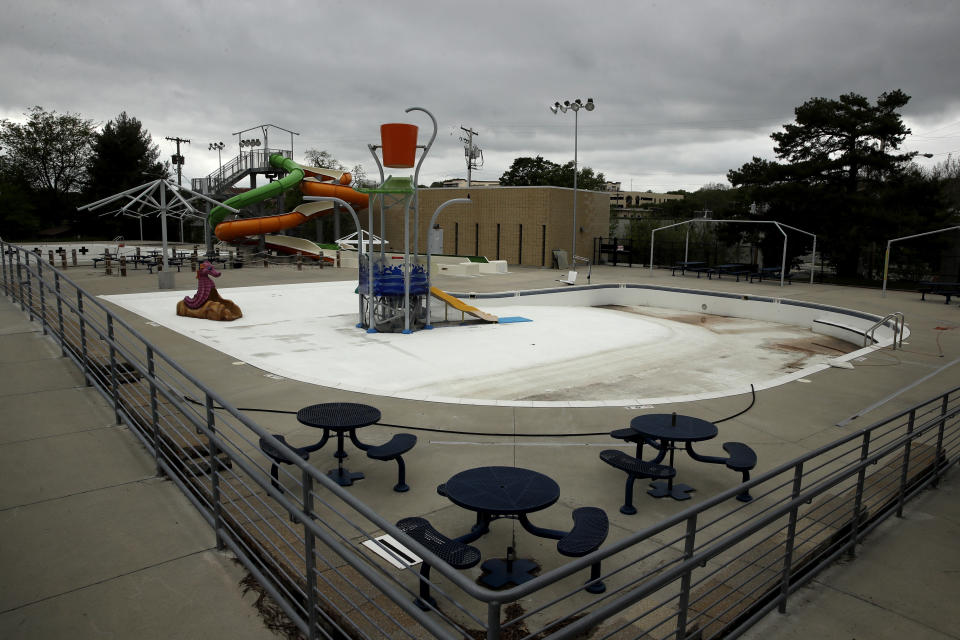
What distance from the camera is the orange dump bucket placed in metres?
15.1

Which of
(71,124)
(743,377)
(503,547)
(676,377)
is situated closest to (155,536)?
(503,547)

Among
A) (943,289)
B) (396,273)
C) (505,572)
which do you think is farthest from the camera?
(943,289)

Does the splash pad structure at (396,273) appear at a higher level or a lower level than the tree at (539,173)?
lower

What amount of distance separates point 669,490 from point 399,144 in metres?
11.5

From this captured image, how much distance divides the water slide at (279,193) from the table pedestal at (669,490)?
32.5 m

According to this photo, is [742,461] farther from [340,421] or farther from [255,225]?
[255,225]

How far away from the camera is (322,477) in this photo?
129 inches

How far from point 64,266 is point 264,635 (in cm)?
3411

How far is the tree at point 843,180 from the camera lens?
94.1 ft

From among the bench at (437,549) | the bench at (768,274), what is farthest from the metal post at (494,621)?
the bench at (768,274)

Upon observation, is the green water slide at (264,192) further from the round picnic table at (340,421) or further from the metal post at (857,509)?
the metal post at (857,509)

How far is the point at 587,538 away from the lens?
470 cm

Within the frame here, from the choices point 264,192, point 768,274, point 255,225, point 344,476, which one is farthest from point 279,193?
point 344,476

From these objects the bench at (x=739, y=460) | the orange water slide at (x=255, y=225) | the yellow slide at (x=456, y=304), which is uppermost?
the orange water slide at (x=255, y=225)
